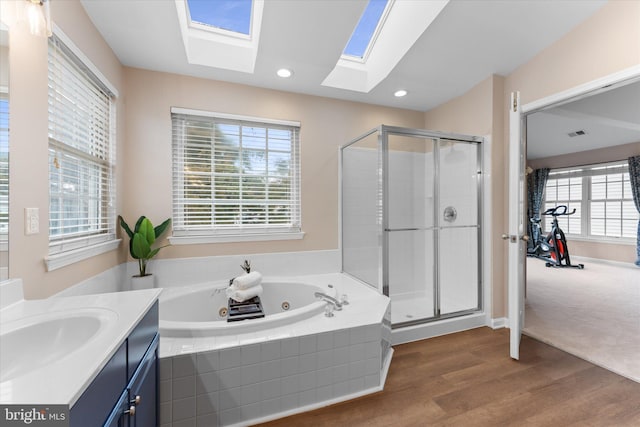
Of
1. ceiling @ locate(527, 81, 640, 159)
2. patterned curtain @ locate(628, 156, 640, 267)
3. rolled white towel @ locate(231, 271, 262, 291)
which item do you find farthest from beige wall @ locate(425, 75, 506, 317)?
patterned curtain @ locate(628, 156, 640, 267)

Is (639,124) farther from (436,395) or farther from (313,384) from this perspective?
(313,384)

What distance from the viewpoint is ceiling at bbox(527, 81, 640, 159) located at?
114 inches

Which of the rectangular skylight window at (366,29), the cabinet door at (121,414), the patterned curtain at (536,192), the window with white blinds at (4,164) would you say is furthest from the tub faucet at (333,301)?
the patterned curtain at (536,192)

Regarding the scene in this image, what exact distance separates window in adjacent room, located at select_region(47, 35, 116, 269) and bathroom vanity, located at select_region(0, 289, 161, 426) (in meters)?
0.59

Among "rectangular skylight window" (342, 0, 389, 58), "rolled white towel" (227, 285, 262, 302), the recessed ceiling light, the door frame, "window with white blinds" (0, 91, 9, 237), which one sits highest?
"rectangular skylight window" (342, 0, 389, 58)

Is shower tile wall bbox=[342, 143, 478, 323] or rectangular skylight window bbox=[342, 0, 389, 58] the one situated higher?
rectangular skylight window bbox=[342, 0, 389, 58]

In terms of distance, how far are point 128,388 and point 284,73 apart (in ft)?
8.16

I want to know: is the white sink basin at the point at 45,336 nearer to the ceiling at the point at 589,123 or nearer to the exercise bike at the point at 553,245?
the ceiling at the point at 589,123

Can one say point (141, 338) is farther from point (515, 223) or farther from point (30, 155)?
point (515, 223)

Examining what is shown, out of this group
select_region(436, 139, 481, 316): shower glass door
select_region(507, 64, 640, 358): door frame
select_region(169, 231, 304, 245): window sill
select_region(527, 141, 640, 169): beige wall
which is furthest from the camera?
select_region(527, 141, 640, 169): beige wall

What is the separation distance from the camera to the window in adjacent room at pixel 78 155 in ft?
4.99

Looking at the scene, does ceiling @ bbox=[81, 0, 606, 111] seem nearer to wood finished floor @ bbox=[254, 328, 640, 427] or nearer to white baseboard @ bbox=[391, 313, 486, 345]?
white baseboard @ bbox=[391, 313, 486, 345]

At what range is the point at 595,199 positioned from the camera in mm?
5816

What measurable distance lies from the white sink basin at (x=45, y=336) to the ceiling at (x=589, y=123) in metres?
3.59
